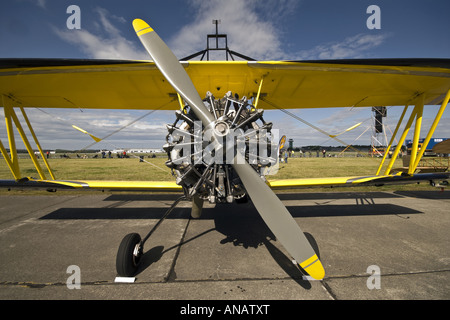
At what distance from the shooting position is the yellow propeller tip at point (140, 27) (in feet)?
9.59

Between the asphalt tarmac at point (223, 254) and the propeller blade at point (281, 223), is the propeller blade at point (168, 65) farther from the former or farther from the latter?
the asphalt tarmac at point (223, 254)

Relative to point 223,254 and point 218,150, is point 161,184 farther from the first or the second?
point 218,150

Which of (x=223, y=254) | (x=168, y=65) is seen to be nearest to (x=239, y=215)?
(x=223, y=254)

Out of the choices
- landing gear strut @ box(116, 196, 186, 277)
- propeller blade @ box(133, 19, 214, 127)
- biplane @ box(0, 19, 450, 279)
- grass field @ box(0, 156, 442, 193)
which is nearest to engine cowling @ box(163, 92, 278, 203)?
biplane @ box(0, 19, 450, 279)

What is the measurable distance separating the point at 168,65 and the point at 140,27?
2.46 ft

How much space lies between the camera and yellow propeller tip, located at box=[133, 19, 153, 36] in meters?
2.92

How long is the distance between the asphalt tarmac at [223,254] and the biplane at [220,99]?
21.0 inches

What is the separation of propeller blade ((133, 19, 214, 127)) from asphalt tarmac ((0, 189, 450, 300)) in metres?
2.30

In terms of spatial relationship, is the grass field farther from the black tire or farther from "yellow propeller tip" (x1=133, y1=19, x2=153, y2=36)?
"yellow propeller tip" (x1=133, y1=19, x2=153, y2=36)

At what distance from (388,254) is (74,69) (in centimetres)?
631

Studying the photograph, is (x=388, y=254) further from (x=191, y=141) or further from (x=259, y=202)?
(x=191, y=141)

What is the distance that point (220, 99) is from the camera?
10.3ft

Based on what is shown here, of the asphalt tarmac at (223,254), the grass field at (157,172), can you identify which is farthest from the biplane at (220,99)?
the grass field at (157,172)
